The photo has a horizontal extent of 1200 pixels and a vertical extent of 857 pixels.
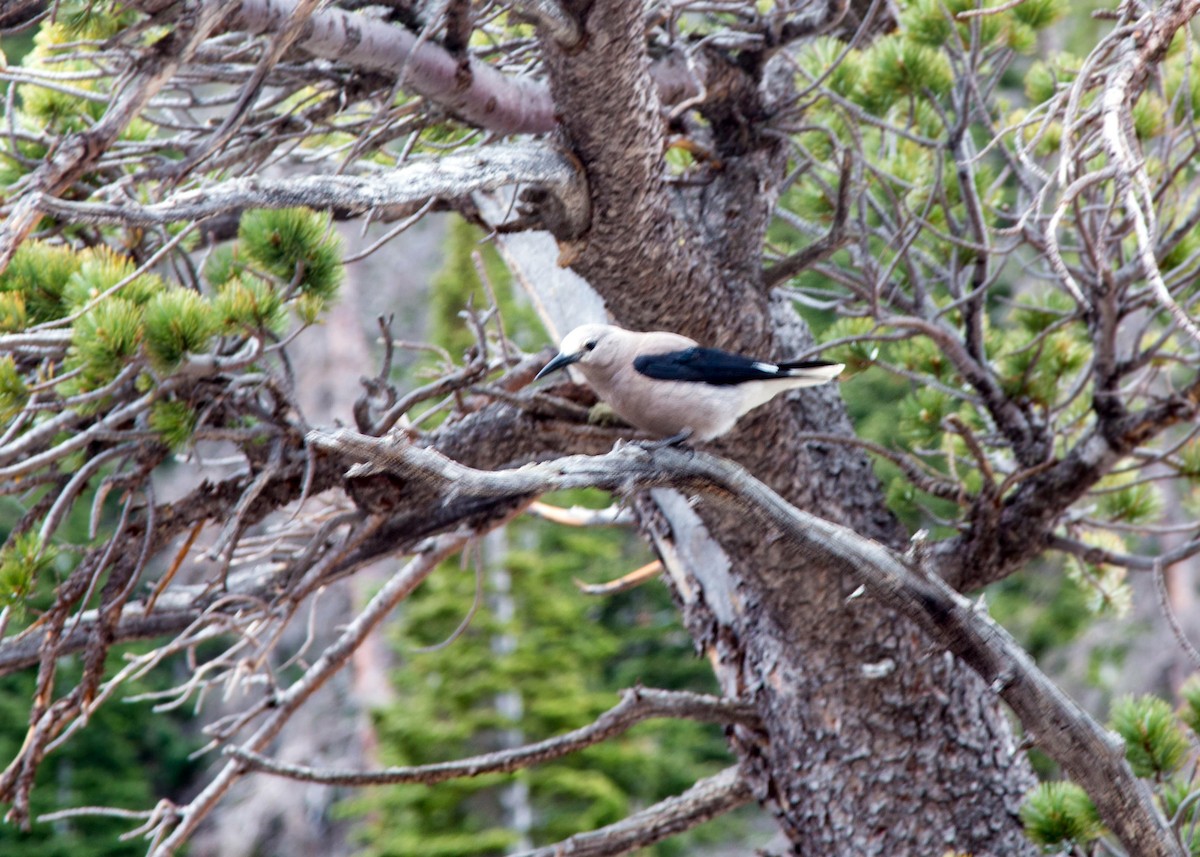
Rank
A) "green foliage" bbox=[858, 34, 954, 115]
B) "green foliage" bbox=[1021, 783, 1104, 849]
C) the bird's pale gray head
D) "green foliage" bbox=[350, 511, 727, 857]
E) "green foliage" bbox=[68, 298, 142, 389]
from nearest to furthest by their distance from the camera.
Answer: "green foliage" bbox=[68, 298, 142, 389], "green foliage" bbox=[1021, 783, 1104, 849], the bird's pale gray head, "green foliage" bbox=[858, 34, 954, 115], "green foliage" bbox=[350, 511, 727, 857]

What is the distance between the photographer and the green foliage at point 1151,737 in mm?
2998

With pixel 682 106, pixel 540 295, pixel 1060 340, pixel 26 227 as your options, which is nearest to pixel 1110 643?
pixel 1060 340

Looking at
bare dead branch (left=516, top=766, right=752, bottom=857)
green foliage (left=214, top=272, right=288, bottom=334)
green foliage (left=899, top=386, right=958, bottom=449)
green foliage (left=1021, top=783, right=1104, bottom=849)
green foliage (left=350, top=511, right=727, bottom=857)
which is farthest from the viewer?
green foliage (left=350, top=511, right=727, bottom=857)

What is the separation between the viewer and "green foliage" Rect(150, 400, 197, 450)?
278cm

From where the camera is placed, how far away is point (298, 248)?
284 centimetres

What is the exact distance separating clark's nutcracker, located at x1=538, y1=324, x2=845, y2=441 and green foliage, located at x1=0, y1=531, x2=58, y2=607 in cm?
149

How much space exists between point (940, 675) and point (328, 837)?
369 inches

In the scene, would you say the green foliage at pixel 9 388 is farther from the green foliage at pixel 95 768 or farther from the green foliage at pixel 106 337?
the green foliage at pixel 95 768

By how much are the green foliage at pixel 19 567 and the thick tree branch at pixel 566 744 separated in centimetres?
73

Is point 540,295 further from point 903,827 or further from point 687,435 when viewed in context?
point 903,827

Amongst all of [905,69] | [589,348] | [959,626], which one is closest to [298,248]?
[589,348]

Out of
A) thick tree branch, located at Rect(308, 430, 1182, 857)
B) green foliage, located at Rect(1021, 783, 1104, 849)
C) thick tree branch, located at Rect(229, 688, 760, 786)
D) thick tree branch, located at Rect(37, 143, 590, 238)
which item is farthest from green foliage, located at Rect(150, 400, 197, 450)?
green foliage, located at Rect(1021, 783, 1104, 849)

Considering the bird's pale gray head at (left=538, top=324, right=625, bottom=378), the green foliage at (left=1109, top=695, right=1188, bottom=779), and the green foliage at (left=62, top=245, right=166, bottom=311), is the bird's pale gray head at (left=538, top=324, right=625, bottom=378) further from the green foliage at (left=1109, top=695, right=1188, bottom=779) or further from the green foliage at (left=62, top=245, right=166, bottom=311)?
the green foliage at (left=1109, top=695, right=1188, bottom=779)

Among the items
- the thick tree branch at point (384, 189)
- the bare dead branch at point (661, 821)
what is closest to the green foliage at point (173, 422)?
the thick tree branch at point (384, 189)
